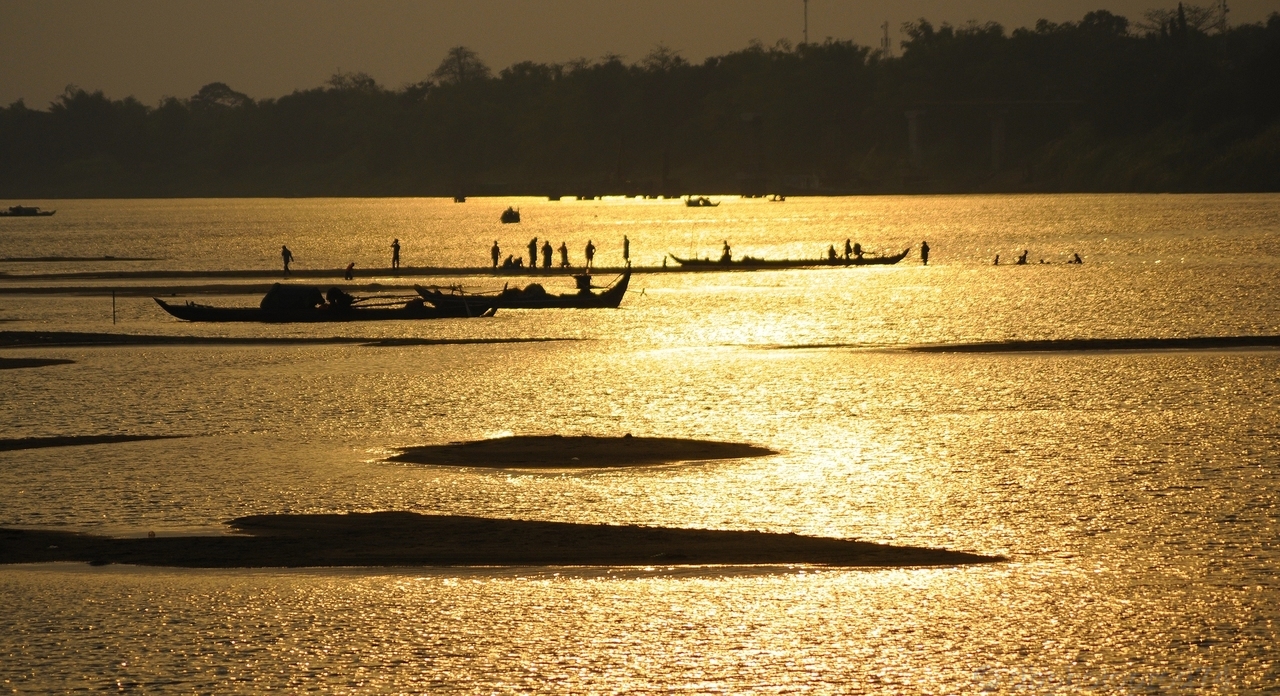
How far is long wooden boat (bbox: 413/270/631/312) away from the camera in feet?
202

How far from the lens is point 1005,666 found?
623 inches

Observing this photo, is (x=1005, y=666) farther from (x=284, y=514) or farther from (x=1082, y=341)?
(x=1082, y=341)

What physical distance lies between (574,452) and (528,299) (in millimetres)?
36091

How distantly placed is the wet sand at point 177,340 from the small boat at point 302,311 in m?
5.32

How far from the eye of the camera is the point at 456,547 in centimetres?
2091

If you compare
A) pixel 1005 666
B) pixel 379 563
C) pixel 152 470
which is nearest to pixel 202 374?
pixel 152 470

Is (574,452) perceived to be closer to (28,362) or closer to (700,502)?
(700,502)

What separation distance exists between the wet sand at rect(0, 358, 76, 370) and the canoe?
44.2 feet

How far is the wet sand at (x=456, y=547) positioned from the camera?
20125 mm

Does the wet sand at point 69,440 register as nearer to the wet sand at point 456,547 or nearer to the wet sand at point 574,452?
the wet sand at point 574,452

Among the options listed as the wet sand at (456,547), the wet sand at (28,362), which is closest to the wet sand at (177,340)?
the wet sand at (28,362)

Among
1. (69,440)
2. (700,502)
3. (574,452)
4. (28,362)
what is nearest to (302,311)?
(28,362)

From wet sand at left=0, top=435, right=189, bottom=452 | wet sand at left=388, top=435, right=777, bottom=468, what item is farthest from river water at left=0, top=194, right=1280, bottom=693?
wet sand at left=388, top=435, right=777, bottom=468

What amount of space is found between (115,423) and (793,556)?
58.9 ft
